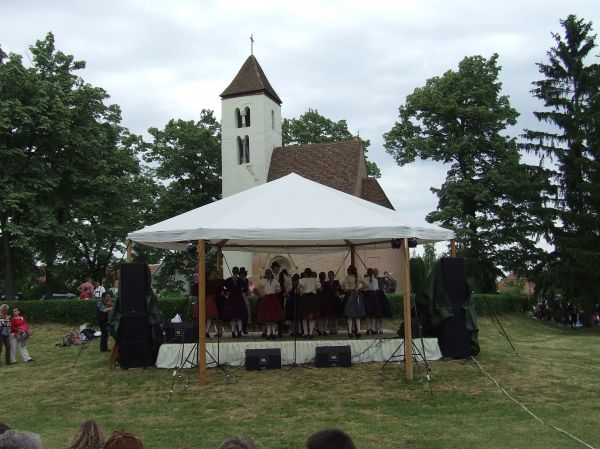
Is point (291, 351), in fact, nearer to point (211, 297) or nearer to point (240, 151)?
point (211, 297)

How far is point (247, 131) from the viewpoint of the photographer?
121ft

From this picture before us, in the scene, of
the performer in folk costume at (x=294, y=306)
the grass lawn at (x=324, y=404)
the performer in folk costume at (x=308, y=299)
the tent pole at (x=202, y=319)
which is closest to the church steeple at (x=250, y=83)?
the performer in folk costume at (x=294, y=306)

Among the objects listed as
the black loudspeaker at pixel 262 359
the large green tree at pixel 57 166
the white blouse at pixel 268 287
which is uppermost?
the large green tree at pixel 57 166

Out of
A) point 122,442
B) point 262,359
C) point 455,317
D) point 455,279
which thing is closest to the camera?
point 122,442

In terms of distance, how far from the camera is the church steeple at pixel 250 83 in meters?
37.1

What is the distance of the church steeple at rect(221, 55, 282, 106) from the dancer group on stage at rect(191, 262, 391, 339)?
24.9m

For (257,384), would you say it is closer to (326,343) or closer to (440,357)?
(326,343)

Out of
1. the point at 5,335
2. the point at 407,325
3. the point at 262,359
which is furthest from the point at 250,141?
the point at 407,325

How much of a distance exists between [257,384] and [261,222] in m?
2.82

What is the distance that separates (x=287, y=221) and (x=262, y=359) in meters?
2.60

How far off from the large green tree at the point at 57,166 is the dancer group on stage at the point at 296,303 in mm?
13289

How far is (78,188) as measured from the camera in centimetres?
2650

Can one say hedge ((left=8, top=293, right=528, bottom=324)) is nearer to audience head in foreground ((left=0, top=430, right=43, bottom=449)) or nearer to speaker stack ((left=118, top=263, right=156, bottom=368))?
speaker stack ((left=118, top=263, right=156, bottom=368))

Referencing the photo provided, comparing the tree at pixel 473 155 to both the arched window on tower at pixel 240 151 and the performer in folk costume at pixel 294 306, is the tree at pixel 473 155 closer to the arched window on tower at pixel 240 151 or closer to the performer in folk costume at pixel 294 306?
the arched window on tower at pixel 240 151
